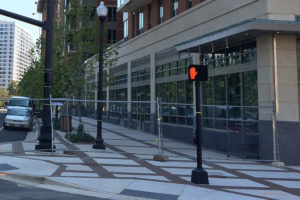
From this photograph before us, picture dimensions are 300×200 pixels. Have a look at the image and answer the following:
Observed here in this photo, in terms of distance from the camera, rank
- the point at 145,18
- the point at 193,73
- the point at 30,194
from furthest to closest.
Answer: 1. the point at 145,18
2. the point at 193,73
3. the point at 30,194

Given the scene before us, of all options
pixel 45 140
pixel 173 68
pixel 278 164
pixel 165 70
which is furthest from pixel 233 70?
pixel 45 140

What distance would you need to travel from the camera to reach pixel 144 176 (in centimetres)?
865

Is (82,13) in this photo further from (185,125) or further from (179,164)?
(179,164)

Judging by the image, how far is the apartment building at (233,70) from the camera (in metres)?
11.7

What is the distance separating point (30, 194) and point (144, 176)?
3331 mm

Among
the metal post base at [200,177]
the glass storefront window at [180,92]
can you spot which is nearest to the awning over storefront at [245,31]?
the glass storefront window at [180,92]

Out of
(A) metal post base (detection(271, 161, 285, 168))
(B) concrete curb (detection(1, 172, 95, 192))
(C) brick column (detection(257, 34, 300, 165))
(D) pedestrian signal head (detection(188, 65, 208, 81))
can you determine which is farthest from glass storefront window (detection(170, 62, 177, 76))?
(B) concrete curb (detection(1, 172, 95, 192))

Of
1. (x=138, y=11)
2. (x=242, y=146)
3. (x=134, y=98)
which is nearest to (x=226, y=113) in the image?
(x=242, y=146)

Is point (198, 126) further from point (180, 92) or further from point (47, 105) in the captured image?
point (180, 92)

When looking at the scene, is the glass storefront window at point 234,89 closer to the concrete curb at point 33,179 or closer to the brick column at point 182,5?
the brick column at point 182,5

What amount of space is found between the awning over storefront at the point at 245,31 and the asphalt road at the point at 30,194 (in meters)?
8.31

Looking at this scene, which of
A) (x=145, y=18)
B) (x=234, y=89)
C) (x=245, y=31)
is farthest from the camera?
(x=145, y=18)

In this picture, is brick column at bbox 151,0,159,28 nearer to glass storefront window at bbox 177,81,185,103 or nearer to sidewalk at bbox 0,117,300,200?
glass storefront window at bbox 177,81,185,103

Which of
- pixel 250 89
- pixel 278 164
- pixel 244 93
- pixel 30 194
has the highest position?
pixel 250 89
